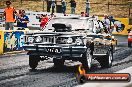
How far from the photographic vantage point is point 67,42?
11.5m

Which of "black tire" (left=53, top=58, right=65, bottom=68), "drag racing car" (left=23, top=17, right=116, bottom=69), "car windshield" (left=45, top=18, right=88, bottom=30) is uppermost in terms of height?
"car windshield" (left=45, top=18, right=88, bottom=30)

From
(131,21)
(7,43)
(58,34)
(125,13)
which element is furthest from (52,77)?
→ (125,13)

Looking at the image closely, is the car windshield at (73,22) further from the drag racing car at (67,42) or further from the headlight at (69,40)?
Result: the headlight at (69,40)

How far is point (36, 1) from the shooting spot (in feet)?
167

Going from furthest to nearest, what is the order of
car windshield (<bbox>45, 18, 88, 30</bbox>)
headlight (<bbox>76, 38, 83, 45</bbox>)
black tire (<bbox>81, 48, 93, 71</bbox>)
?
car windshield (<bbox>45, 18, 88, 30</bbox>) < black tire (<bbox>81, 48, 93, 71</bbox>) < headlight (<bbox>76, 38, 83, 45</bbox>)

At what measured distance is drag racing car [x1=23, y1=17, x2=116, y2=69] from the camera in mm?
11406

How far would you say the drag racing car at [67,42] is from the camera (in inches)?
449

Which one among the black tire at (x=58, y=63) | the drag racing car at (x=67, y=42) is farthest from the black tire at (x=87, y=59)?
the black tire at (x=58, y=63)

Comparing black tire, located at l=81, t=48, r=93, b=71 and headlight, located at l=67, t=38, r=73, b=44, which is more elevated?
headlight, located at l=67, t=38, r=73, b=44

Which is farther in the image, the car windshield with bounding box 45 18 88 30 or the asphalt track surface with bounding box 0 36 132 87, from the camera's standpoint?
the car windshield with bounding box 45 18 88 30

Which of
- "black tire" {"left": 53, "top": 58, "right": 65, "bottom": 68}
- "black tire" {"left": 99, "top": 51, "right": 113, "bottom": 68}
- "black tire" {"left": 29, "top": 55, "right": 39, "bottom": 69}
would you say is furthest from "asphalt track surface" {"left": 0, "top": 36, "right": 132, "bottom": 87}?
"black tire" {"left": 99, "top": 51, "right": 113, "bottom": 68}

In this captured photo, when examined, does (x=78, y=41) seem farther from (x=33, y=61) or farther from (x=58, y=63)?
(x=58, y=63)

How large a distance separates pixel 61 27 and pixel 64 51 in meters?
0.94

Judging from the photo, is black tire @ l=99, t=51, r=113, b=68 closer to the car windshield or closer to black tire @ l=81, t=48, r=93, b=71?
the car windshield
